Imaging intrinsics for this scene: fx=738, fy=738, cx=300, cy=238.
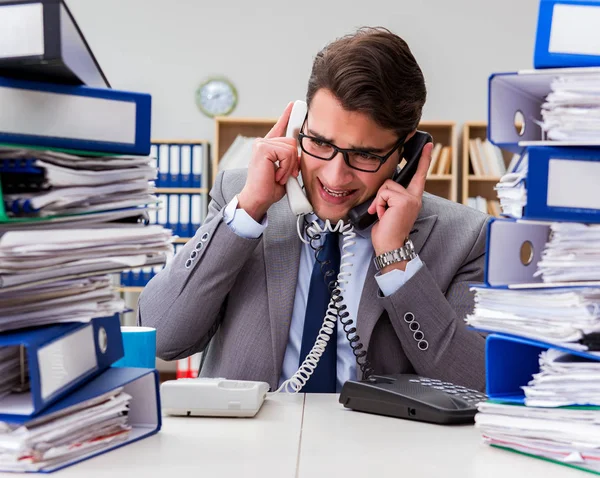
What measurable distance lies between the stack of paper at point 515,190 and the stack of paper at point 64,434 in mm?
543

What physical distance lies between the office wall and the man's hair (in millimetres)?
3947

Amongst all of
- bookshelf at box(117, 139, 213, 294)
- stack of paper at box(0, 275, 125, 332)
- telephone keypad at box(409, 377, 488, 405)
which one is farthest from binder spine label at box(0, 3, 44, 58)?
bookshelf at box(117, 139, 213, 294)

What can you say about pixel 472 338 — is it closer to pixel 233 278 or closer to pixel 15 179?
pixel 233 278

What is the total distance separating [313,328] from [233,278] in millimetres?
203

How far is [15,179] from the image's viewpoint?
2.68 feet

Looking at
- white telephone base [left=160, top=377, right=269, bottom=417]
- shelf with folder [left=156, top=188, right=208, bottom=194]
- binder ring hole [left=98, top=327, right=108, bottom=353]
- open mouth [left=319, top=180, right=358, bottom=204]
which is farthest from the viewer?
shelf with folder [left=156, top=188, right=208, bottom=194]

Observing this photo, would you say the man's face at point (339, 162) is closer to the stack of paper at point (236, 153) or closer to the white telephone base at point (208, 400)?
the white telephone base at point (208, 400)

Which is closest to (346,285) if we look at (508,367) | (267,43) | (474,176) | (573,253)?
(508,367)

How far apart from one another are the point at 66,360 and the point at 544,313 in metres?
0.56

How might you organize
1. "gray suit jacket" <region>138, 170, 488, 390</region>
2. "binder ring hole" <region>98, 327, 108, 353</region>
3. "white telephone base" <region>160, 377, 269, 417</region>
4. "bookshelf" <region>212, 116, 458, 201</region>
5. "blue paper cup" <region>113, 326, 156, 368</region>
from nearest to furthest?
"binder ring hole" <region>98, 327, 108, 353</region> → "white telephone base" <region>160, 377, 269, 417</region> → "blue paper cup" <region>113, 326, 156, 368</region> → "gray suit jacket" <region>138, 170, 488, 390</region> → "bookshelf" <region>212, 116, 458, 201</region>

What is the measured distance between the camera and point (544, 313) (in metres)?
A: 0.86

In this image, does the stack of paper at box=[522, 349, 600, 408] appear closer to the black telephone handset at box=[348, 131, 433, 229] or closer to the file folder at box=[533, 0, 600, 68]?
the file folder at box=[533, 0, 600, 68]

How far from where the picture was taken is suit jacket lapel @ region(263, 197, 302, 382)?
1.58 meters

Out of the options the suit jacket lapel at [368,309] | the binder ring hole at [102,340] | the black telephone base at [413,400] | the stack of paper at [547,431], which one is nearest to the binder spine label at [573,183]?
the stack of paper at [547,431]
